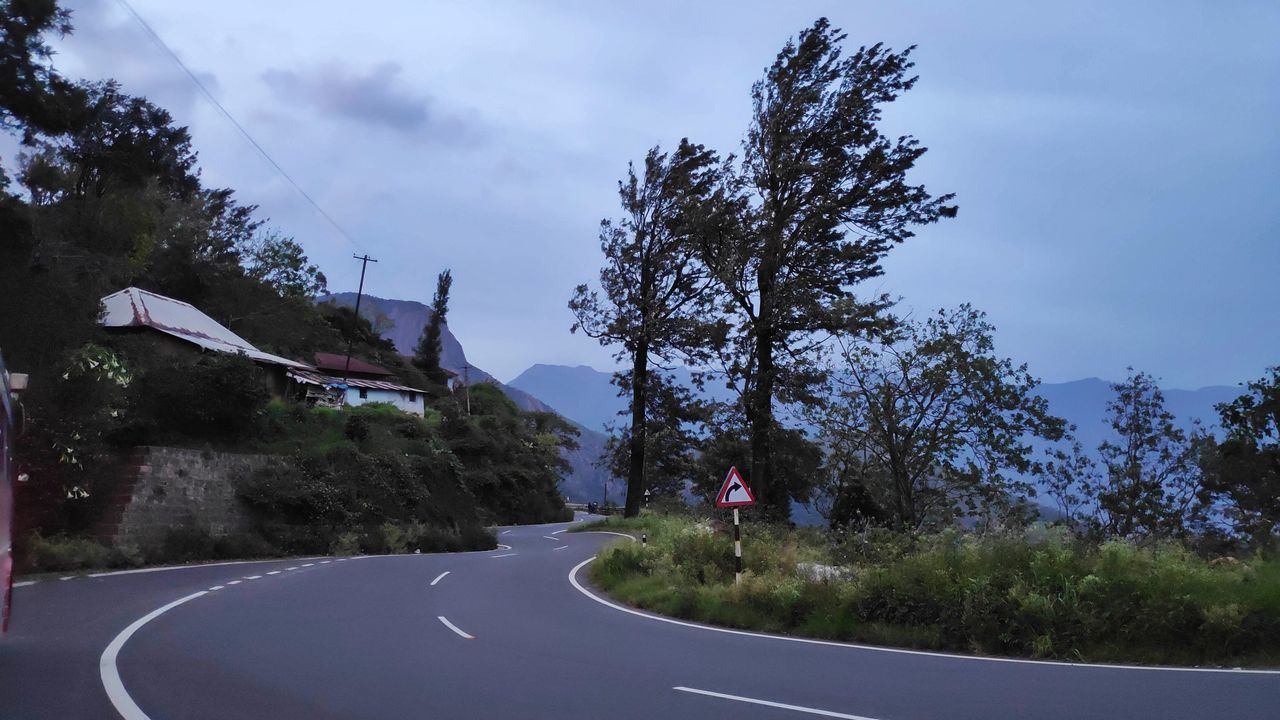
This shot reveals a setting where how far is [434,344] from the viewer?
9669cm

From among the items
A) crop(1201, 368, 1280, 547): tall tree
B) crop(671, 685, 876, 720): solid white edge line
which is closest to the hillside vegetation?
crop(671, 685, 876, 720): solid white edge line

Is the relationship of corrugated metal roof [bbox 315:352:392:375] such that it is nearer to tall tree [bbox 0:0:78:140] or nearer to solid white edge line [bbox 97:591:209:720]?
tall tree [bbox 0:0:78:140]

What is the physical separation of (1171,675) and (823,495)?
17.3 meters

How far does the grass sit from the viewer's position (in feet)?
33.2

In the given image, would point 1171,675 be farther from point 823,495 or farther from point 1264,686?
point 823,495

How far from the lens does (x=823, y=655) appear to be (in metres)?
10.8

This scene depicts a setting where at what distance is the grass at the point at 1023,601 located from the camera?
10.1 m

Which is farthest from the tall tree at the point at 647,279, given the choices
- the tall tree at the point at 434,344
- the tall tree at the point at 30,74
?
the tall tree at the point at 434,344

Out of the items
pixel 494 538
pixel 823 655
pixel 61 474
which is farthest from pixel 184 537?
pixel 823 655

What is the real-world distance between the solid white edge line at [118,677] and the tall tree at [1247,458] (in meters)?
34.5

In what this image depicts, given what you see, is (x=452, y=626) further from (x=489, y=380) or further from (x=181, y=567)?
(x=489, y=380)

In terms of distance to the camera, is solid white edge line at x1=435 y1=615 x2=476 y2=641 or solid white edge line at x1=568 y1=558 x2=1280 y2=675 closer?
solid white edge line at x1=568 y1=558 x2=1280 y2=675

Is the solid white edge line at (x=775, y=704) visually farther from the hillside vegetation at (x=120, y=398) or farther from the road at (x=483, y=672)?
the hillside vegetation at (x=120, y=398)

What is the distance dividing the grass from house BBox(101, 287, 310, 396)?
100 feet
